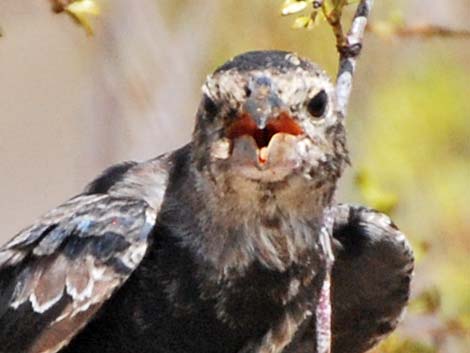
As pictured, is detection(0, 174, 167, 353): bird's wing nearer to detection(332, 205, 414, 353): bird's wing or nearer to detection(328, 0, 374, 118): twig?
detection(332, 205, 414, 353): bird's wing

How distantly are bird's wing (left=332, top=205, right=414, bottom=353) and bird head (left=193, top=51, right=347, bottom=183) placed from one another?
83cm

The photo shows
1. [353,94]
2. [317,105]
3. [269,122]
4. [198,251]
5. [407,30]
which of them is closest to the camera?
[269,122]

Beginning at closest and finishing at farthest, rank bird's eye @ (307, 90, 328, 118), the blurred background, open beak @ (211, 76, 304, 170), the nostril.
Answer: open beak @ (211, 76, 304, 170) < the nostril < bird's eye @ (307, 90, 328, 118) < the blurred background

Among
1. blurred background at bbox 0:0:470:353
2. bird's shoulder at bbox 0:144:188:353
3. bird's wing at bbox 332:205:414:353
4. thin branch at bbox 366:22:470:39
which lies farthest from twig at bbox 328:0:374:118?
blurred background at bbox 0:0:470:353

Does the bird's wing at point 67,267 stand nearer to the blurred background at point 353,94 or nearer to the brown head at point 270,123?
the brown head at point 270,123

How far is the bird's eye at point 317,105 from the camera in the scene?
612 centimetres

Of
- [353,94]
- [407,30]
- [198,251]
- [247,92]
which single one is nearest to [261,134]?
[247,92]

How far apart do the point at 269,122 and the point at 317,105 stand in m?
0.27

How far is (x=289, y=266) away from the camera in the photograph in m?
6.51

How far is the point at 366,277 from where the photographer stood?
7328 mm

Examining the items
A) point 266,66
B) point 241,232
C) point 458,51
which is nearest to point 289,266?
point 241,232

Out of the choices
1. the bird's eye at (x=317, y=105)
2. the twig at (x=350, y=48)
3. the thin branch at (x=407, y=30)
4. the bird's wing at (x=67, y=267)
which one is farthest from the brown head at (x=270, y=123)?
the thin branch at (x=407, y=30)

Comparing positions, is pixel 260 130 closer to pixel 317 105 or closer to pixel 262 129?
pixel 262 129

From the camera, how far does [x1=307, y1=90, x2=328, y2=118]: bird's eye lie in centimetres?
612
